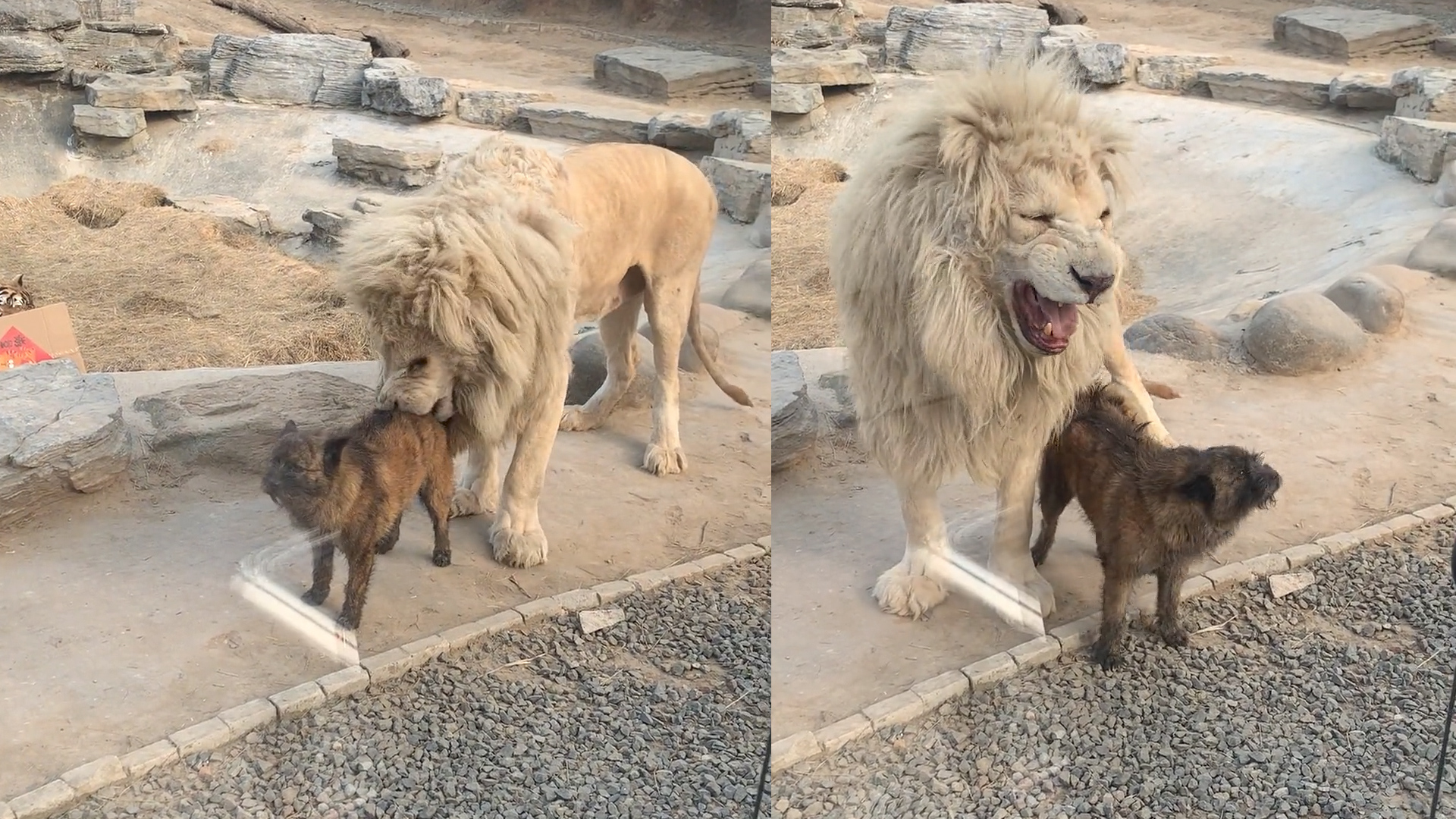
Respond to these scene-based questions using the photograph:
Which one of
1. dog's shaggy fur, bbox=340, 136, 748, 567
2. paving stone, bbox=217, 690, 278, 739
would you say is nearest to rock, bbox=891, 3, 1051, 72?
dog's shaggy fur, bbox=340, 136, 748, 567

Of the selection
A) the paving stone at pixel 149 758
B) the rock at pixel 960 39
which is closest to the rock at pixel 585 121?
the rock at pixel 960 39

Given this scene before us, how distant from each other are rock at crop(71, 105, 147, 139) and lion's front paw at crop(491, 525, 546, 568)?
86cm

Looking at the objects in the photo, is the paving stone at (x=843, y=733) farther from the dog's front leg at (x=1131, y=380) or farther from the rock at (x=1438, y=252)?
the rock at (x=1438, y=252)

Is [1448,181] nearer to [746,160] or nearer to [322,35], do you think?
[746,160]

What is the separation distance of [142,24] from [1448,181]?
84.2 inches

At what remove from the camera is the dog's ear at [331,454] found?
199 cm

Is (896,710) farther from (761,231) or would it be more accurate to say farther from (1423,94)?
(1423,94)

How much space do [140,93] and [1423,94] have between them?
207cm

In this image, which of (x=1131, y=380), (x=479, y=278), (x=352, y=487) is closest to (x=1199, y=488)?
(x=1131, y=380)

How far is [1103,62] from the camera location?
2.04m

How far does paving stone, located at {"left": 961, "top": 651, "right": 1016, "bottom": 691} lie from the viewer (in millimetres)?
2135

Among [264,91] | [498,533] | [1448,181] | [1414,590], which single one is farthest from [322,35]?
[1414,590]

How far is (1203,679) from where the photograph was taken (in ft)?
7.26

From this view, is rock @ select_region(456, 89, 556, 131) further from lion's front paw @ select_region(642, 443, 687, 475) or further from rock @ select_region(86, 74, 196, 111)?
lion's front paw @ select_region(642, 443, 687, 475)
